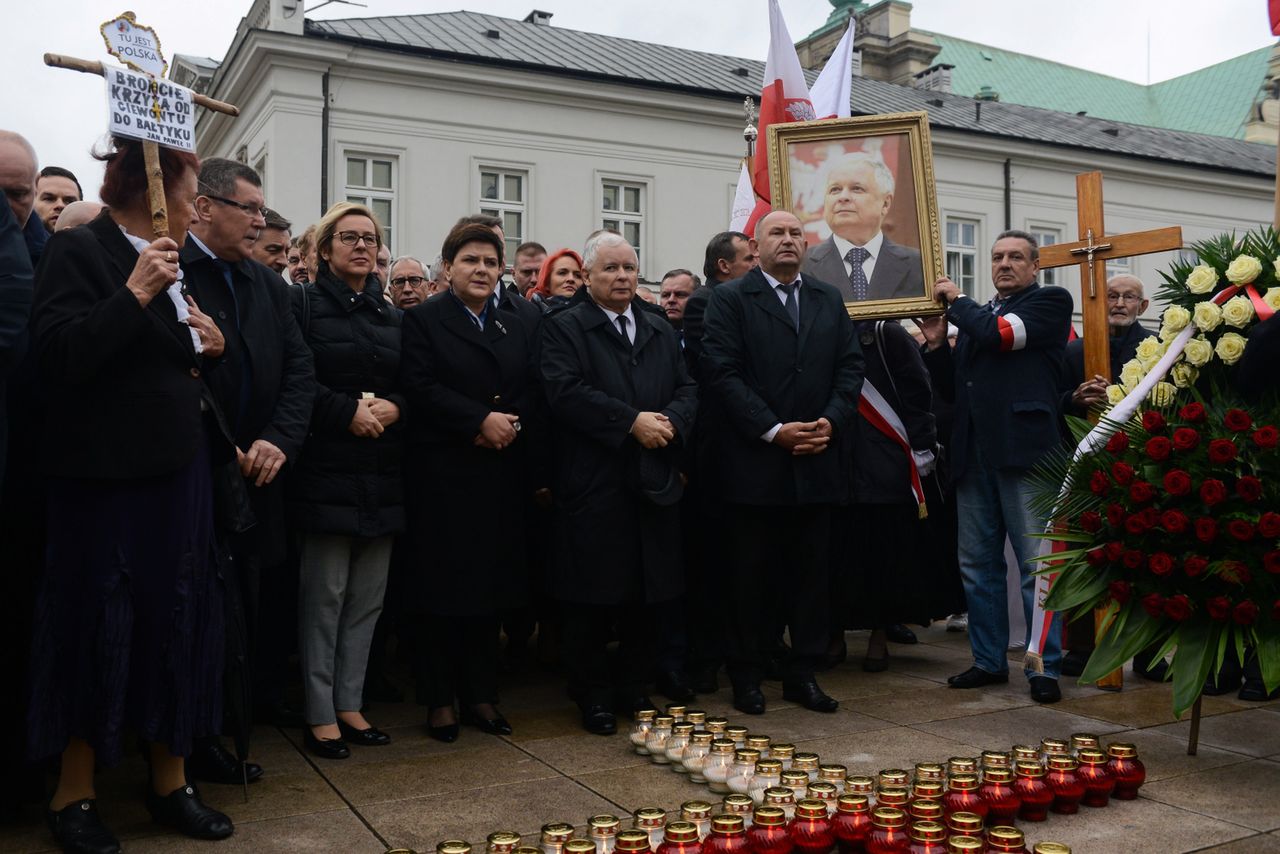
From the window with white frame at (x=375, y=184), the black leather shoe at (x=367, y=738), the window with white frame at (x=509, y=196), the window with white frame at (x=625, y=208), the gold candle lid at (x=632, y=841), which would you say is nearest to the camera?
the gold candle lid at (x=632, y=841)

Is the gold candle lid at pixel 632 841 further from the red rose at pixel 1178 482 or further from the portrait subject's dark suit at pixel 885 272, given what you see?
the portrait subject's dark suit at pixel 885 272

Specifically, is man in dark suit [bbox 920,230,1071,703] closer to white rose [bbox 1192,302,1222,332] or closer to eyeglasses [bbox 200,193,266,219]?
white rose [bbox 1192,302,1222,332]

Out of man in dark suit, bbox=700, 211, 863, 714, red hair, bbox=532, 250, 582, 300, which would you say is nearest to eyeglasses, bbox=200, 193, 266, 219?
man in dark suit, bbox=700, 211, 863, 714

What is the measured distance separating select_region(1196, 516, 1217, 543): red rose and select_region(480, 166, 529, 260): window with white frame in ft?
68.9

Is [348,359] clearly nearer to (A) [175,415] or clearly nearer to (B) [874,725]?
(A) [175,415]

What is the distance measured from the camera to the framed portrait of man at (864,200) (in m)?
6.41

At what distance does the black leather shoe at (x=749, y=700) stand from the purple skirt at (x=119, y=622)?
98.4 inches

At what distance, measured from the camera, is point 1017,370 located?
19.7ft

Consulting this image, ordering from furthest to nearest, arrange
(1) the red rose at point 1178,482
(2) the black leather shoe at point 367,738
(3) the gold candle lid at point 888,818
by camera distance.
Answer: (2) the black leather shoe at point 367,738 → (1) the red rose at point 1178,482 → (3) the gold candle lid at point 888,818

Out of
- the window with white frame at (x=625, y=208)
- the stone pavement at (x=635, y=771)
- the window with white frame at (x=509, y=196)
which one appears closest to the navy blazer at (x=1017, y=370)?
the stone pavement at (x=635, y=771)

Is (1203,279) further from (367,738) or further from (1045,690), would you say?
(367,738)

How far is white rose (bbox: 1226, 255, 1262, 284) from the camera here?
471 centimetres

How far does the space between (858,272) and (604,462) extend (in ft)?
6.71

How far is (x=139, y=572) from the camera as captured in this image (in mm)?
3672
